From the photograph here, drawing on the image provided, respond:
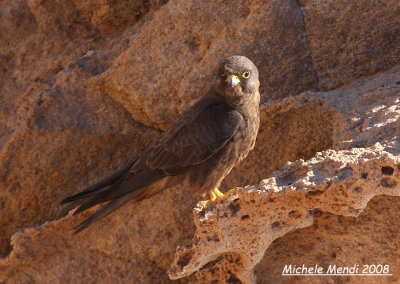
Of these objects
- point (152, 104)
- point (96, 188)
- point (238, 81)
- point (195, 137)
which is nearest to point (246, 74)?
point (238, 81)

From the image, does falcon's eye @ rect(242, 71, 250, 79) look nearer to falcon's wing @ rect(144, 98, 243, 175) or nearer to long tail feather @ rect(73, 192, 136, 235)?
falcon's wing @ rect(144, 98, 243, 175)

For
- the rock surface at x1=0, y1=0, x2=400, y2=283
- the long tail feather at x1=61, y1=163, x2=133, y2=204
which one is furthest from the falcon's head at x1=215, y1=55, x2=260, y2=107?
the long tail feather at x1=61, y1=163, x2=133, y2=204

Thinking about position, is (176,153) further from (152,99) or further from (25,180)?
(25,180)

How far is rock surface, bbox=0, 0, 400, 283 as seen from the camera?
3.80 meters

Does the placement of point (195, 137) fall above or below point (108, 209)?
above

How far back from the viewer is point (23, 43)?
5.17m

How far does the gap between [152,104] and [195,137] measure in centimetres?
80

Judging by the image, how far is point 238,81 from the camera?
12.7 feet

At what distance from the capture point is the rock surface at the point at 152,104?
3.80 m

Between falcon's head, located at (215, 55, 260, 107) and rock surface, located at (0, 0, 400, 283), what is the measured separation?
29cm

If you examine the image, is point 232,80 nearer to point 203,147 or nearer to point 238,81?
point 238,81

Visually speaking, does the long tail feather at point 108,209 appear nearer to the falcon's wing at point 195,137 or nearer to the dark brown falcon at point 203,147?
the dark brown falcon at point 203,147

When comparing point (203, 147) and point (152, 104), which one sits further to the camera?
point (152, 104)

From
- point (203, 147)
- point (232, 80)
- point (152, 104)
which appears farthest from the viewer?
point (152, 104)
